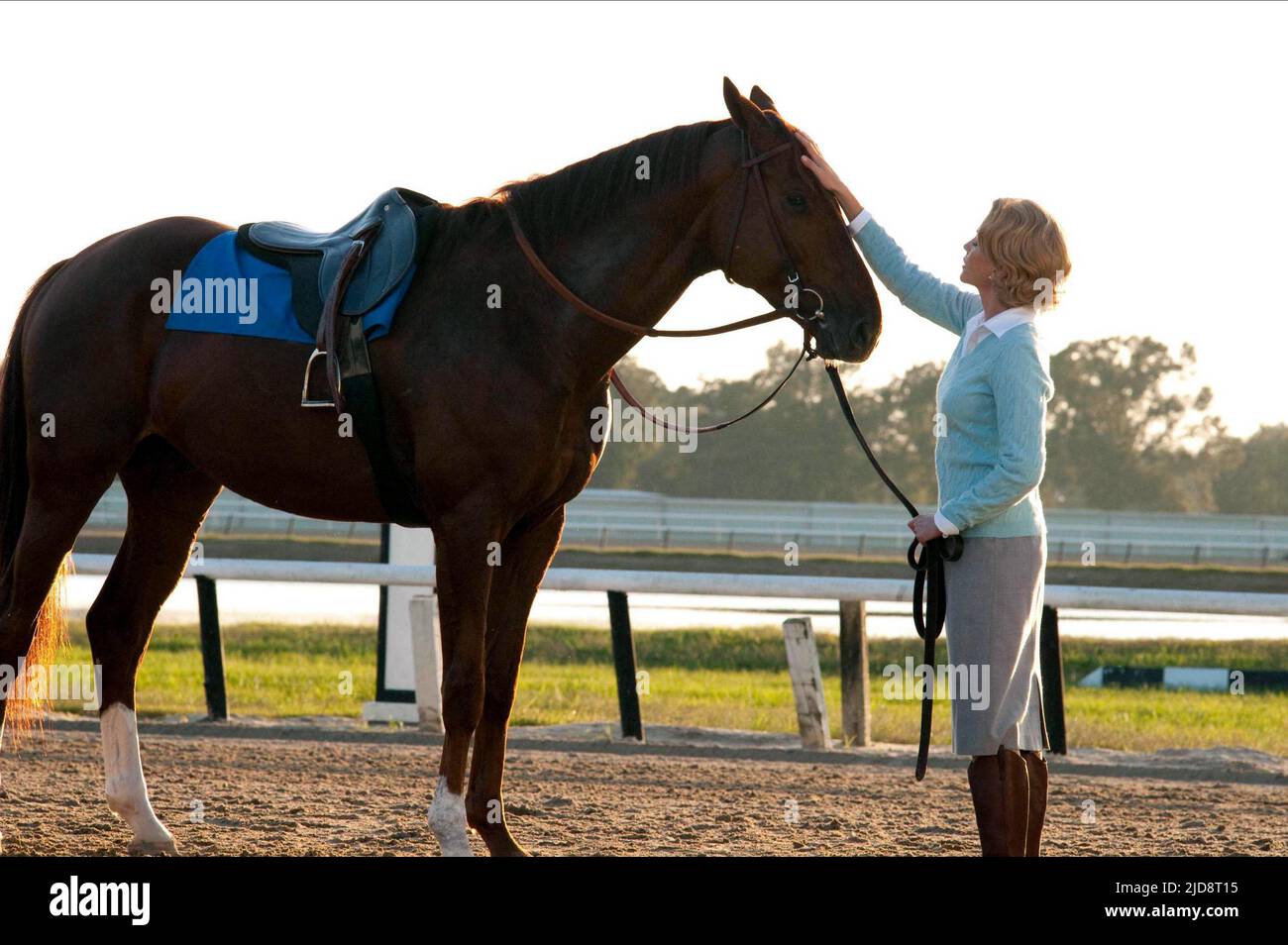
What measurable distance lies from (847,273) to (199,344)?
77.3 inches

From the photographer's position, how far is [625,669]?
25.8 ft

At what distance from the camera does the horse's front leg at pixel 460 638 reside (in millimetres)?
4156

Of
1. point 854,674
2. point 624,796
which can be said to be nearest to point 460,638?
point 624,796

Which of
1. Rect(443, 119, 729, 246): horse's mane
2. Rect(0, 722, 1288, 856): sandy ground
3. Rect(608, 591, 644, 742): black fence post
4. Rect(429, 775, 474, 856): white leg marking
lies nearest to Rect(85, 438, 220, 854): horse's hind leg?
Rect(0, 722, 1288, 856): sandy ground

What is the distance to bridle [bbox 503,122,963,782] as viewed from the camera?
12.7 feet

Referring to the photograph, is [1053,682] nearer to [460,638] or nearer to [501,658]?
[501,658]

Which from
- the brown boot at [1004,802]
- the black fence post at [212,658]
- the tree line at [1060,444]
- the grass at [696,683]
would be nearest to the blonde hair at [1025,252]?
the brown boot at [1004,802]

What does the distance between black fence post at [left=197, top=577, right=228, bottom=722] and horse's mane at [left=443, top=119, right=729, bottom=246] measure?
437 centimetres

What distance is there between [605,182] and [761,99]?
0.51 metres

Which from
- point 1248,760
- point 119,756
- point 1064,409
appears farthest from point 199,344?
point 1064,409

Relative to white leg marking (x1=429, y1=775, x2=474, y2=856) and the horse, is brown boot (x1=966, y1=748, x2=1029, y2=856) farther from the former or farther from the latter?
white leg marking (x1=429, y1=775, x2=474, y2=856)

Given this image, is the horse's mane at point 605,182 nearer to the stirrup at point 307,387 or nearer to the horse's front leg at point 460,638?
the stirrup at point 307,387

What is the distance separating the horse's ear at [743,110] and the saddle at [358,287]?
0.97 metres
